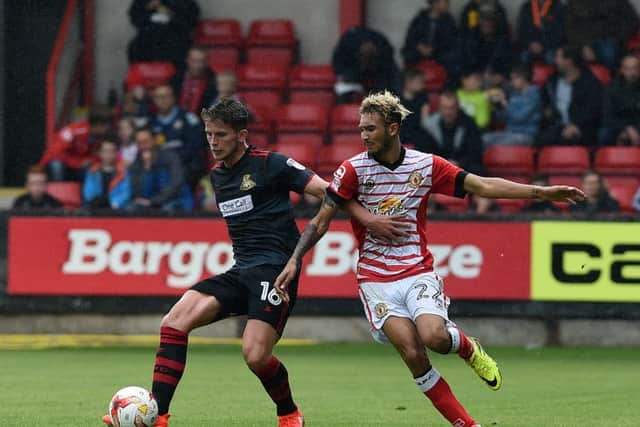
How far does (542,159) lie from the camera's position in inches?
653

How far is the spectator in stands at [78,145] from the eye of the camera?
17422 mm

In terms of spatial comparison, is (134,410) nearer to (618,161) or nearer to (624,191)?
(624,191)

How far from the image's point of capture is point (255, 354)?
7.98 metres

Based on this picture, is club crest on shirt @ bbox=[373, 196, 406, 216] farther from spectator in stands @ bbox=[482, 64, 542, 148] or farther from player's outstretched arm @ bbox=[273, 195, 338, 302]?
spectator in stands @ bbox=[482, 64, 542, 148]

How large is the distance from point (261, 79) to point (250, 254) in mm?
10631

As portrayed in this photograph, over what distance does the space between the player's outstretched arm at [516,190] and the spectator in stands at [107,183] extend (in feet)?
26.9

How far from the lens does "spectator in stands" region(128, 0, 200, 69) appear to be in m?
18.7

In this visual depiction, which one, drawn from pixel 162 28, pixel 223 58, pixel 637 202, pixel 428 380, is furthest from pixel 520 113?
pixel 428 380

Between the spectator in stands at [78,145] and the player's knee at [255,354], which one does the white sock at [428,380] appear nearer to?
the player's knee at [255,354]

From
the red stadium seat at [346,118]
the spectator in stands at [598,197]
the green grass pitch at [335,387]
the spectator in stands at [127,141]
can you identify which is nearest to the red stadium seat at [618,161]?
the spectator in stands at [598,197]

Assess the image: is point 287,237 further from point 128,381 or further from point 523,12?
point 523,12

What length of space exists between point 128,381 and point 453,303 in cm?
447

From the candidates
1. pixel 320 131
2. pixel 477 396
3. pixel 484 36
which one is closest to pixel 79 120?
pixel 320 131

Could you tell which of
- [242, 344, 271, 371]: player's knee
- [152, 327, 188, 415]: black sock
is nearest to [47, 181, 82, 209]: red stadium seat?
[152, 327, 188, 415]: black sock
